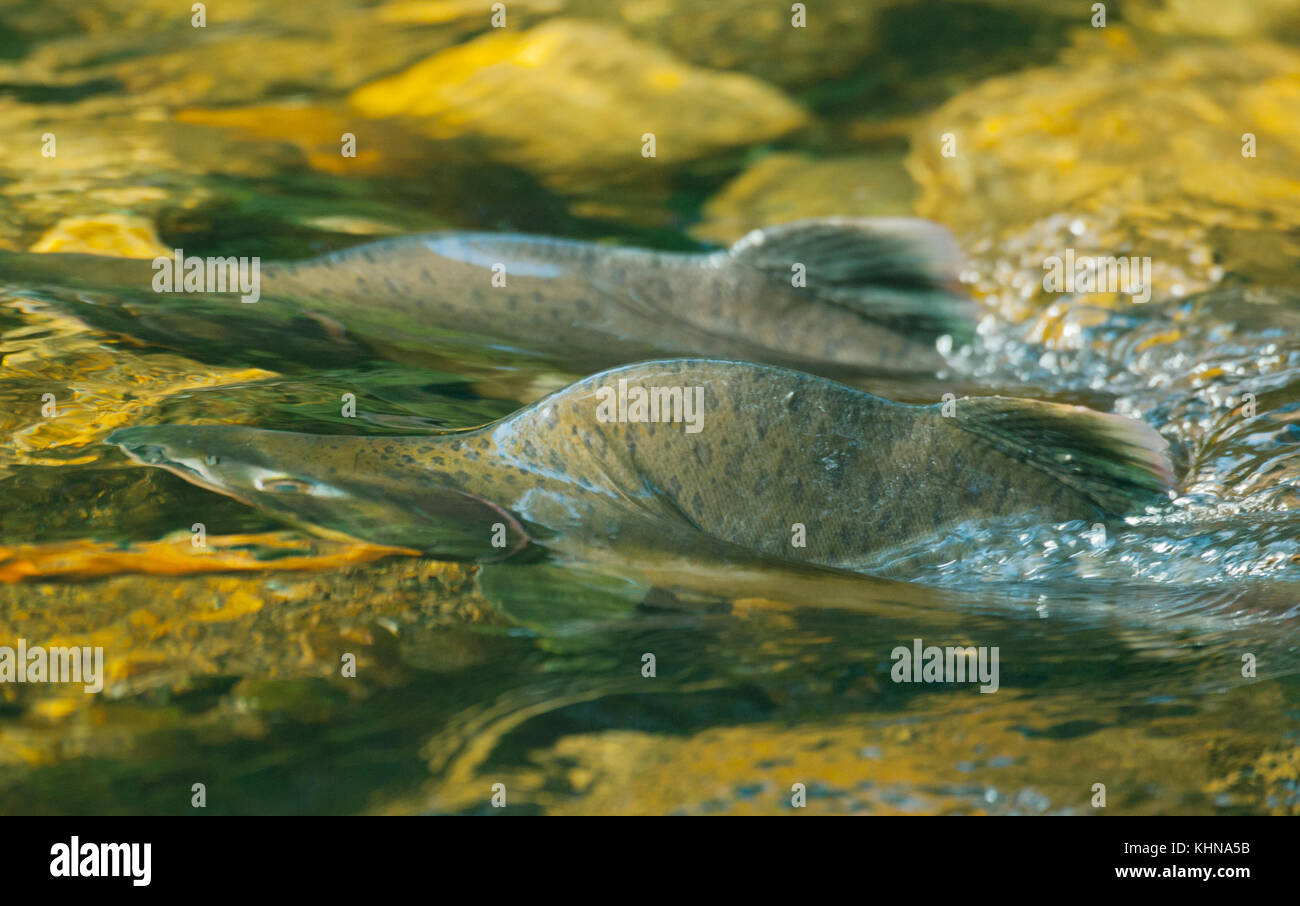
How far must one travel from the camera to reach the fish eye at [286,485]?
227cm

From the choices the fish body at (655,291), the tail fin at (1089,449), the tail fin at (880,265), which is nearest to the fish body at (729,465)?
the tail fin at (1089,449)

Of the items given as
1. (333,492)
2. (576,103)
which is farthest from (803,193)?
(333,492)

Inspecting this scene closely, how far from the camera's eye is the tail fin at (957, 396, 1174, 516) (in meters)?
2.45

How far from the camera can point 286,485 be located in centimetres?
227

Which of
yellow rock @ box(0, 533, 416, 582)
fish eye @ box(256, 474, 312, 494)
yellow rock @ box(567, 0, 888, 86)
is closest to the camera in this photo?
yellow rock @ box(0, 533, 416, 582)

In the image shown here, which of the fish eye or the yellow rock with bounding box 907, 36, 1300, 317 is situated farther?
the yellow rock with bounding box 907, 36, 1300, 317

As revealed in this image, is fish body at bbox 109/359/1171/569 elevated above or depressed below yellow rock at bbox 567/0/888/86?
below

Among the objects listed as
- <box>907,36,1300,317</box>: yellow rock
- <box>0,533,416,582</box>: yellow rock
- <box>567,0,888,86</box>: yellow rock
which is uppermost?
<box>567,0,888,86</box>: yellow rock

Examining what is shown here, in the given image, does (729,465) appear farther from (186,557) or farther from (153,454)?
(153,454)

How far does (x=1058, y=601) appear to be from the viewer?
224cm

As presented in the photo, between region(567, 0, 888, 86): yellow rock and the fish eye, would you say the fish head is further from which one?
region(567, 0, 888, 86): yellow rock

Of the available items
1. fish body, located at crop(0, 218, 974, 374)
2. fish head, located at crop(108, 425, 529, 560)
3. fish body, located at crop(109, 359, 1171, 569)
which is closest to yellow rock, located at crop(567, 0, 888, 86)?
fish body, located at crop(0, 218, 974, 374)
